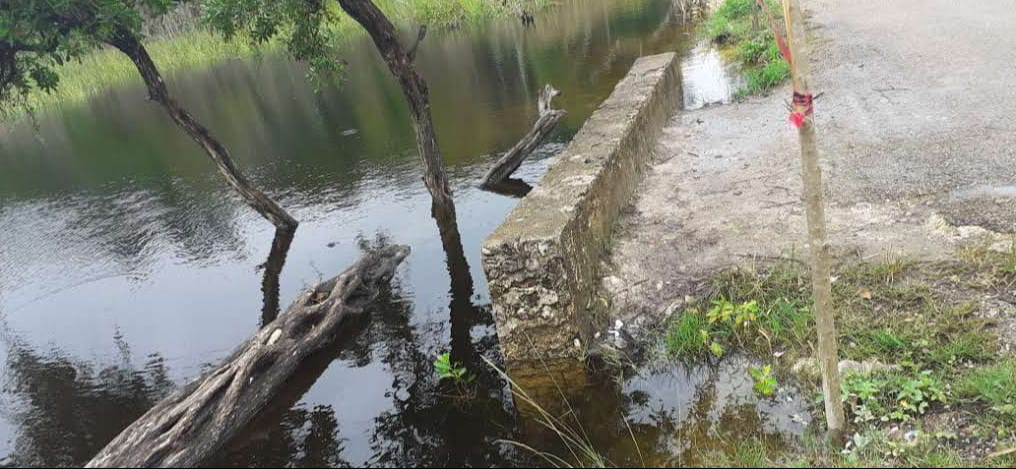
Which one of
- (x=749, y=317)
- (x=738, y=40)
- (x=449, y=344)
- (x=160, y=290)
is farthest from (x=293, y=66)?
(x=749, y=317)

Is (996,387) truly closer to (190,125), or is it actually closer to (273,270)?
(273,270)

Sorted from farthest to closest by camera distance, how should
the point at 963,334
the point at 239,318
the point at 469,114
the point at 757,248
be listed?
the point at 469,114
the point at 239,318
the point at 757,248
the point at 963,334

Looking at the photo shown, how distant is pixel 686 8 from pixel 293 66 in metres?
12.9

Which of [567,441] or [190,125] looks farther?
[190,125]

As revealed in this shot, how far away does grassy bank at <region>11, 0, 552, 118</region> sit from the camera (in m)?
26.3

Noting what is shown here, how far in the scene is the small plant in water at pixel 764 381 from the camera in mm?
3939

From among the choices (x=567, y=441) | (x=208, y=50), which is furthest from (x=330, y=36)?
(x=208, y=50)

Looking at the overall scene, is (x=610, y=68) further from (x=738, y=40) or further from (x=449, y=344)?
(x=449, y=344)

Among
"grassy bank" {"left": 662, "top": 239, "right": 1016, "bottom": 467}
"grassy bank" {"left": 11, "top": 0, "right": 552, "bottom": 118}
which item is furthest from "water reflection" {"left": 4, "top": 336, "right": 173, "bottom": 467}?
"grassy bank" {"left": 11, "top": 0, "right": 552, "bottom": 118}

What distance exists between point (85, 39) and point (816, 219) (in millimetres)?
7767

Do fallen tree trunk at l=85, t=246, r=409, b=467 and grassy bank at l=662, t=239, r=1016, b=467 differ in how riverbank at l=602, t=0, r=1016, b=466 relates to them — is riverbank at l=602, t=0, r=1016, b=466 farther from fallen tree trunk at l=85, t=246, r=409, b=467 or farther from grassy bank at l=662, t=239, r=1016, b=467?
fallen tree trunk at l=85, t=246, r=409, b=467

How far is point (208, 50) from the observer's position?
95.3ft

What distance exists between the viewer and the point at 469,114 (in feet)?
47.1

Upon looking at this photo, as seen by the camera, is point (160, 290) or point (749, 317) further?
point (160, 290)
